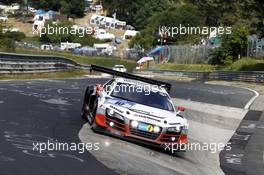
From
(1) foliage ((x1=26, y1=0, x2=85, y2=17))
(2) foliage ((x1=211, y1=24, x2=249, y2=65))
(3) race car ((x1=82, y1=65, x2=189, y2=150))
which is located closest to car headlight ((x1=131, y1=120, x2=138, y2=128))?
(3) race car ((x1=82, y1=65, x2=189, y2=150))


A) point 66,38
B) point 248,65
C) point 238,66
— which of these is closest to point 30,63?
point 248,65

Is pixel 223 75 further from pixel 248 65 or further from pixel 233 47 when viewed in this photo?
pixel 233 47

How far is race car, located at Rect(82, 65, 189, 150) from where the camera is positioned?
469 inches

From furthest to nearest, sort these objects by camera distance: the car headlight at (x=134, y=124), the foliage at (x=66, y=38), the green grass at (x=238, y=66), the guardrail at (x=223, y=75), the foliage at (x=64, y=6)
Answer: the foliage at (x=64, y=6)
the foliage at (x=66, y=38)
the green grass at (x=238, y=66)
the guardrail at (x=223, y=75)
the car headlight at (x=134, y=124)

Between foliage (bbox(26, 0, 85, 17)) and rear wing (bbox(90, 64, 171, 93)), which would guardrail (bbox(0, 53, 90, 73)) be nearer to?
rear wing (bbox(90, 64, 171, 93))

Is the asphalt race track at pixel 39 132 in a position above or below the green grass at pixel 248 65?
above

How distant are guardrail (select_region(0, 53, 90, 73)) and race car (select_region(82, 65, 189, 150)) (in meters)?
Result: 16.7

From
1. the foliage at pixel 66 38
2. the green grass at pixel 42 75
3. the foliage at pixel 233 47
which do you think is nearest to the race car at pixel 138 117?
the green grass at pixel 42 75

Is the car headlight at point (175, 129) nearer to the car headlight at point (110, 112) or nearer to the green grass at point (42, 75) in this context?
the car headlight at point (110, 112)

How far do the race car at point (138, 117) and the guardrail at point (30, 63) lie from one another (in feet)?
54.8

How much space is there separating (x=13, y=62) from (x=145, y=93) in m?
18.0

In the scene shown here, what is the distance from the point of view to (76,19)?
16862 cm

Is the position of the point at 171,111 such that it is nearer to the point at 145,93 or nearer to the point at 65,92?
the point at 145,93

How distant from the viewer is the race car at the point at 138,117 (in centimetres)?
1192
